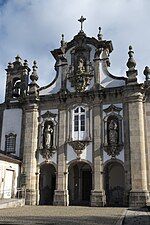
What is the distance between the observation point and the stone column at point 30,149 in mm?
23141

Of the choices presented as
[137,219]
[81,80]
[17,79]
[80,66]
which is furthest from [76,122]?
[137,219]

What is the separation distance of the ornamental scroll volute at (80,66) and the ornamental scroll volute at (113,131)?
10.4 feet

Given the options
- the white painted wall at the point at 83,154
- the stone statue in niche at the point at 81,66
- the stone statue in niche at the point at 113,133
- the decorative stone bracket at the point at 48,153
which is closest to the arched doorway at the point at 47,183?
the decorative stone bracket at the point at 48,153

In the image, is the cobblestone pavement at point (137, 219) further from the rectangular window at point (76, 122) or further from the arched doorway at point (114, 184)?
the rectangular window at point (76, 122)

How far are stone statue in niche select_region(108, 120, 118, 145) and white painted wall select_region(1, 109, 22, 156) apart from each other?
25.8 feet

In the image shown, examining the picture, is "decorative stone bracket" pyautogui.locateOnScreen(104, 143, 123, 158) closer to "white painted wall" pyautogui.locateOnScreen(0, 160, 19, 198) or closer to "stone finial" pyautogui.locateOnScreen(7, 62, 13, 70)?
"white painted wall" pyautogui.locateOnScreen(0, 160, 19, 198)

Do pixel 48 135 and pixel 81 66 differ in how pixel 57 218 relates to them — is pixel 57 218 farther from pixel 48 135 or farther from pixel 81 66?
pixel 81 66

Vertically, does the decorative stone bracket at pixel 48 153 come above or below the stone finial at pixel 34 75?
below

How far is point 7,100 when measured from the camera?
27.0 meters

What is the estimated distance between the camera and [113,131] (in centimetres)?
2239

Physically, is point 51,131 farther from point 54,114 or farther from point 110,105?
point 110,105

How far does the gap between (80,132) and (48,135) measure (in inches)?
105

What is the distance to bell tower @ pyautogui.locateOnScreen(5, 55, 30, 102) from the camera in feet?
89.8

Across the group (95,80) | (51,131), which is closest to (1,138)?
(51,131)
